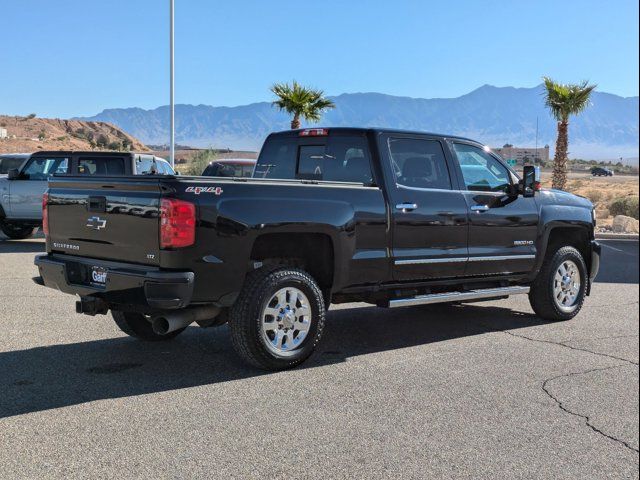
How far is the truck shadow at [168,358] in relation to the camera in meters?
4.90

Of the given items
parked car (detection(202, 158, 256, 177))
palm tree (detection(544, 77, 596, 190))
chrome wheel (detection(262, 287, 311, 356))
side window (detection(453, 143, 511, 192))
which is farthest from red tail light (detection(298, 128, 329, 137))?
palm tree (detection(544, 77, 596, 190))

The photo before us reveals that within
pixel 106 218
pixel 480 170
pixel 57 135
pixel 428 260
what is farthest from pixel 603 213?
pixel 57 135

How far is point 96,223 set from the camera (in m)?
5.53

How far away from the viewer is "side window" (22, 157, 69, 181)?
14375mm

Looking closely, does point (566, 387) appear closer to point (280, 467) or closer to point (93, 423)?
point (280, 467)

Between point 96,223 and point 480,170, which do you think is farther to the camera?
point 480,170

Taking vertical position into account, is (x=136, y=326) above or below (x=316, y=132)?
below

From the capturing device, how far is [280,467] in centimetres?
363

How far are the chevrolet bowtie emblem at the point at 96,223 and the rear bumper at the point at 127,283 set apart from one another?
266 mm

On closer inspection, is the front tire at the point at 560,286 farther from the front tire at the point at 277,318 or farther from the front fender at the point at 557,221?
the front tire at the point at 277,318

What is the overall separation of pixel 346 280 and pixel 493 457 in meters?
2.45

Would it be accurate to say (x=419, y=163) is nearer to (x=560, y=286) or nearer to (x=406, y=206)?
(x=406, y=206)

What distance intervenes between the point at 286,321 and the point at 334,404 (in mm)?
1077

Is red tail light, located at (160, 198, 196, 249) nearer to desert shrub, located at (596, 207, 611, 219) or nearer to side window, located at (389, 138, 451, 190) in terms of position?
side window, located at (389, 138, 451, 190)
